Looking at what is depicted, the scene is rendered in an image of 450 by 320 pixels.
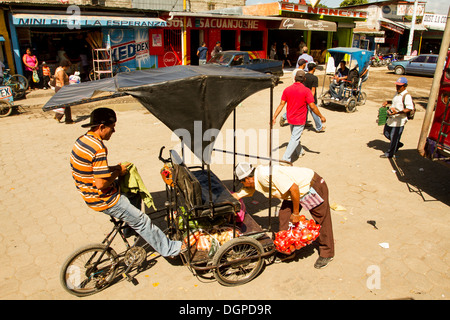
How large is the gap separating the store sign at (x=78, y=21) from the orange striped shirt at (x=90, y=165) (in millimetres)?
13142

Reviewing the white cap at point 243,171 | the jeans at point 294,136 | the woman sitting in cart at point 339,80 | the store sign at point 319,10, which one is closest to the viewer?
the white cap at point 243,171

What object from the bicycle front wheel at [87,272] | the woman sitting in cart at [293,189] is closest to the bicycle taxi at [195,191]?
the bicycle front wheel at [87,272]

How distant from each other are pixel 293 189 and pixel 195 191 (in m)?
1.08

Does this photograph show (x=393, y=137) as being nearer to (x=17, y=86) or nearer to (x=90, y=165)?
(x=90, y=165)

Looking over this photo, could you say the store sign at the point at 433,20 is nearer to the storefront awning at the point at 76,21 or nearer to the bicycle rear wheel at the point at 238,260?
the storefront awning at the point at 76,21

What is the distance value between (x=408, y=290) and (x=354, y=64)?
36.2ft

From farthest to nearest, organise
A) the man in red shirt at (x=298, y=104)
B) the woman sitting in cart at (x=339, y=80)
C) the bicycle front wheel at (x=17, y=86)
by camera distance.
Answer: the bicycle front wheel at (x=17, y=86)
the woman sitting in cart at (x=339, y=80)
the man in red shirt at (x=298, y=104)

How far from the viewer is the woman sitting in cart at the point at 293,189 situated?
3791 mm

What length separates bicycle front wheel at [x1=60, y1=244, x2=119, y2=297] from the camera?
3.53 m

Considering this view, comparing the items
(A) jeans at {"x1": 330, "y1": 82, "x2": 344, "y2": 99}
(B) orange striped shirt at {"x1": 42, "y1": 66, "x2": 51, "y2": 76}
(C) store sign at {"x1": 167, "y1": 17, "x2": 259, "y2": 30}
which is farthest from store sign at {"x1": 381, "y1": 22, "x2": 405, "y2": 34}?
(B) orange striped shirt at {"x1": 42, "y1": 66, "x2": 51, "y2": 76}

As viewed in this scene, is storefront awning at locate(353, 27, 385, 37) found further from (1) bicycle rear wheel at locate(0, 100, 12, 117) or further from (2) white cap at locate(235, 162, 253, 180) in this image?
(2) white cap at locate(235, 162, 253, 180)

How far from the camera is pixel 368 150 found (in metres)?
8.24

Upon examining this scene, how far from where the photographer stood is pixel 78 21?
14.6 metres
